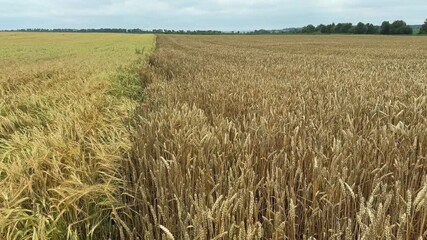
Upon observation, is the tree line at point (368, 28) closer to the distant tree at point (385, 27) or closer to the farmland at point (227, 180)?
the distant tree at point (385, 27)

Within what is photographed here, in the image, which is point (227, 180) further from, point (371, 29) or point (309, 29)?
point (309, 29)

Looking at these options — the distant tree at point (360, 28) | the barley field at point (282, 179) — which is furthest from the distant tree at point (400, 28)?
the barley field at point (282, 179)

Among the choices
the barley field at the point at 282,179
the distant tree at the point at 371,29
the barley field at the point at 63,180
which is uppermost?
the distant tree at the point at 371,29

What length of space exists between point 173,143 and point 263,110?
1470 millimetres

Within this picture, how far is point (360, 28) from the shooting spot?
4272 inches

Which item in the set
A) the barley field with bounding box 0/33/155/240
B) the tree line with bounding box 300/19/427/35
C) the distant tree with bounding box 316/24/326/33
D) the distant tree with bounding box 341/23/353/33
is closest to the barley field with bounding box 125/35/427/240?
the barley field with bounding box 0/33/155/240

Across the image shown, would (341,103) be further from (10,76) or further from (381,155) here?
(10,76)

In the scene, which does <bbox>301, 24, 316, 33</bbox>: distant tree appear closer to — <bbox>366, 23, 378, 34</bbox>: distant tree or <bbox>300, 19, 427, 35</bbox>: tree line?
<bbox>300, 19, 427, 35</bbox>: tree line

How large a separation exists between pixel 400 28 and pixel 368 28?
10370mm

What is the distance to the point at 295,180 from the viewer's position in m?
2.00

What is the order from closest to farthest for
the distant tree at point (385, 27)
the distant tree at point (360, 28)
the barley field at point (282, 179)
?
the barley field at point (282, 179) → the distant tree at point (385, 27) → the distant tree at point (360, 28)

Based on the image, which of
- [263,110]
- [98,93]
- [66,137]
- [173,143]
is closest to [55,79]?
[98,93]

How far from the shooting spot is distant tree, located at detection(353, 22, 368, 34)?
10806cm

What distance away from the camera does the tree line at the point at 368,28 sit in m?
98.8
